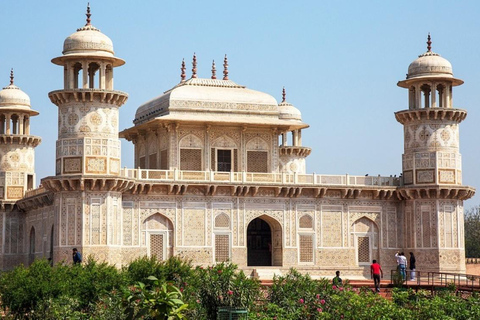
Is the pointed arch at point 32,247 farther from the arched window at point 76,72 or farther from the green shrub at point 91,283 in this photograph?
the green shrub at point 91,283

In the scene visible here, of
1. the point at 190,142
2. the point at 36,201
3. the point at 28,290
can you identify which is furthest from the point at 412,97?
the point at 28,290

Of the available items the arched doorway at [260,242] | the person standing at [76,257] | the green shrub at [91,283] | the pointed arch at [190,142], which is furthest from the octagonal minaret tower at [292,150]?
the green shrub at [91,283]

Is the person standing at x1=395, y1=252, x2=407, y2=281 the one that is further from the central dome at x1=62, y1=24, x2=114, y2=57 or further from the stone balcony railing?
the central dome at x1=62, y1=24, x2=114, y2=57

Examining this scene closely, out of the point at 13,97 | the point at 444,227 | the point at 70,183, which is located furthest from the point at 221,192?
the point at 13,97

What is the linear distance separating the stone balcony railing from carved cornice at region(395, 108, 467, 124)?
102 inches

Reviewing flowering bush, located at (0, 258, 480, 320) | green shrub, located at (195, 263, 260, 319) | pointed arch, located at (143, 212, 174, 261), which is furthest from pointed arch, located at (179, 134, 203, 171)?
green shrub, located at (195, 263, 260, 319)

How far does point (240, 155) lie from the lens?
4056 centimetres

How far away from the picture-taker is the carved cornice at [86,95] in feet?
118

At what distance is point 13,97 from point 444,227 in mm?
19217

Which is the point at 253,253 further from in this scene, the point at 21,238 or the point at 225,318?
the point at 225,318

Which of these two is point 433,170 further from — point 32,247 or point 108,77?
point 32,247

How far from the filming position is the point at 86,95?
35969 mm

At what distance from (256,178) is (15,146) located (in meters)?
11.5

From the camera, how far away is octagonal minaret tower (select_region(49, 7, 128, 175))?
35594mm
